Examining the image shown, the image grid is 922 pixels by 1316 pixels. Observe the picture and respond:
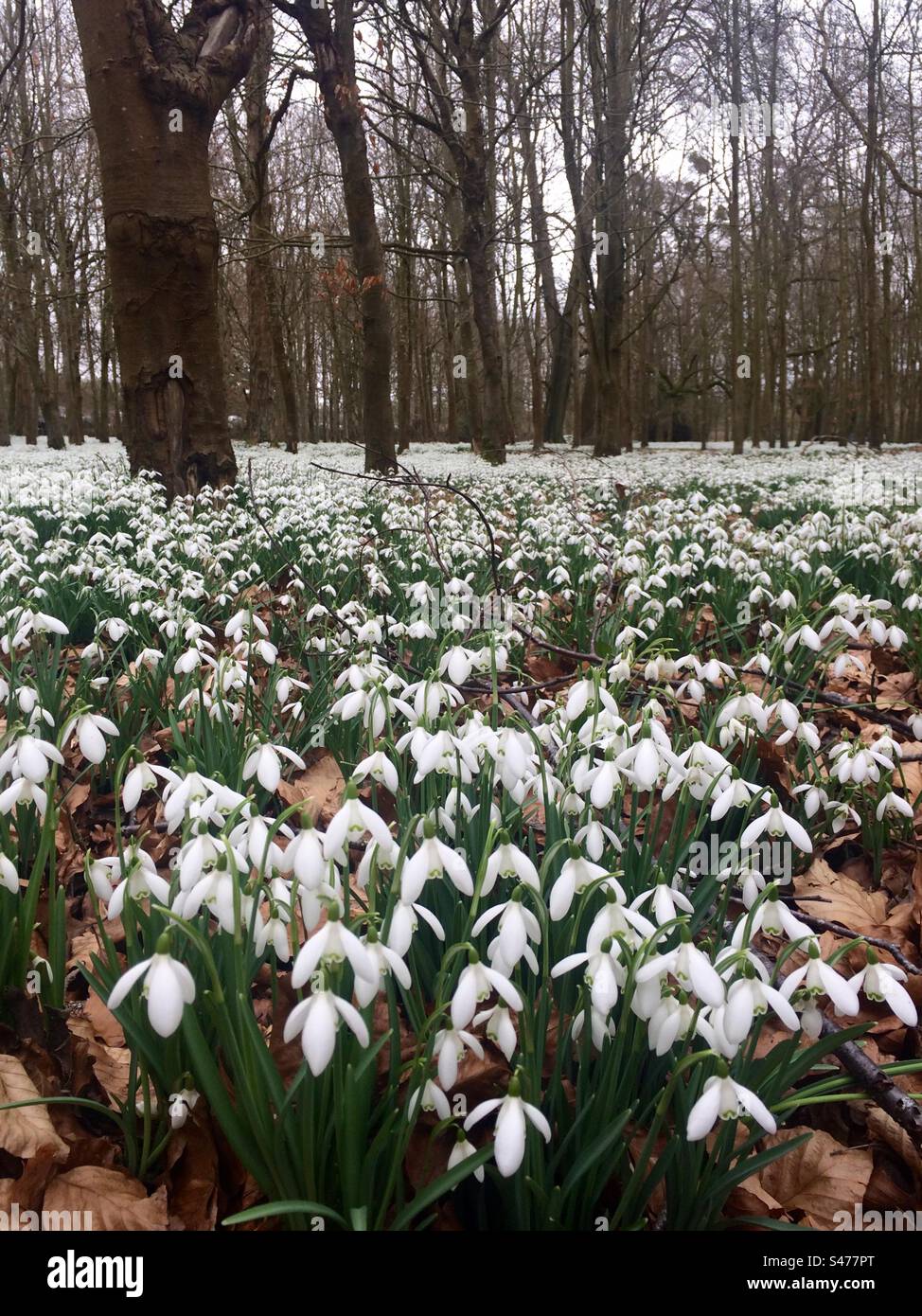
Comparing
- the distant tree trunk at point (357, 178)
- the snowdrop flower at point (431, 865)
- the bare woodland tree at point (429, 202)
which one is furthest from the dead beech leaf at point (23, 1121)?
the distant tree trunk at point (357, 178)

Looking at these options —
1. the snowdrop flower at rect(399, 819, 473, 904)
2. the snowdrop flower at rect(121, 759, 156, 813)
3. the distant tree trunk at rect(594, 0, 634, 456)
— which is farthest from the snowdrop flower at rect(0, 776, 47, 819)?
the distant tree trunk at rect(594, 0, 634, 456)

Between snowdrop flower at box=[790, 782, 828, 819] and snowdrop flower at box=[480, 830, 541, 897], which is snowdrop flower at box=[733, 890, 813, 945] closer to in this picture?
snowdrop flower at box=[480, 830, 541, 897]

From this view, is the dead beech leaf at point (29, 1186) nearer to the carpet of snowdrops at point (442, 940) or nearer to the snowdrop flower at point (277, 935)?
the carpet of snowdrops at point (442, 940)

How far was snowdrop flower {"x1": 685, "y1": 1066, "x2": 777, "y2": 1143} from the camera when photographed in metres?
0.90

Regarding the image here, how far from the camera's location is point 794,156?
23.5m

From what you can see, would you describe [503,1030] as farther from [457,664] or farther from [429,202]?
[429,202]

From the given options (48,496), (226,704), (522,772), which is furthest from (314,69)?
(522,772)

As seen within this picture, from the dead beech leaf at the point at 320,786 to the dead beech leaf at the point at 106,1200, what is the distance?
3.38 feet

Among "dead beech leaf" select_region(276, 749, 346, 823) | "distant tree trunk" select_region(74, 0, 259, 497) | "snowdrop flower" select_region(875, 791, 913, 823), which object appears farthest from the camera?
"distant tree trunk" select_region(74, 0, 259, 497)

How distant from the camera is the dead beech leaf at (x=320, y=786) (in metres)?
2.31

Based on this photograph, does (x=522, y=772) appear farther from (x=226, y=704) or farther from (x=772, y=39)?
(x=772, y=39)

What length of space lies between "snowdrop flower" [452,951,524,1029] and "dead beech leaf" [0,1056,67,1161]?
0.66 meters

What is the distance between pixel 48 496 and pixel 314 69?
7.33m

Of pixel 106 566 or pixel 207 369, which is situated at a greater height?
pixel 207 369
